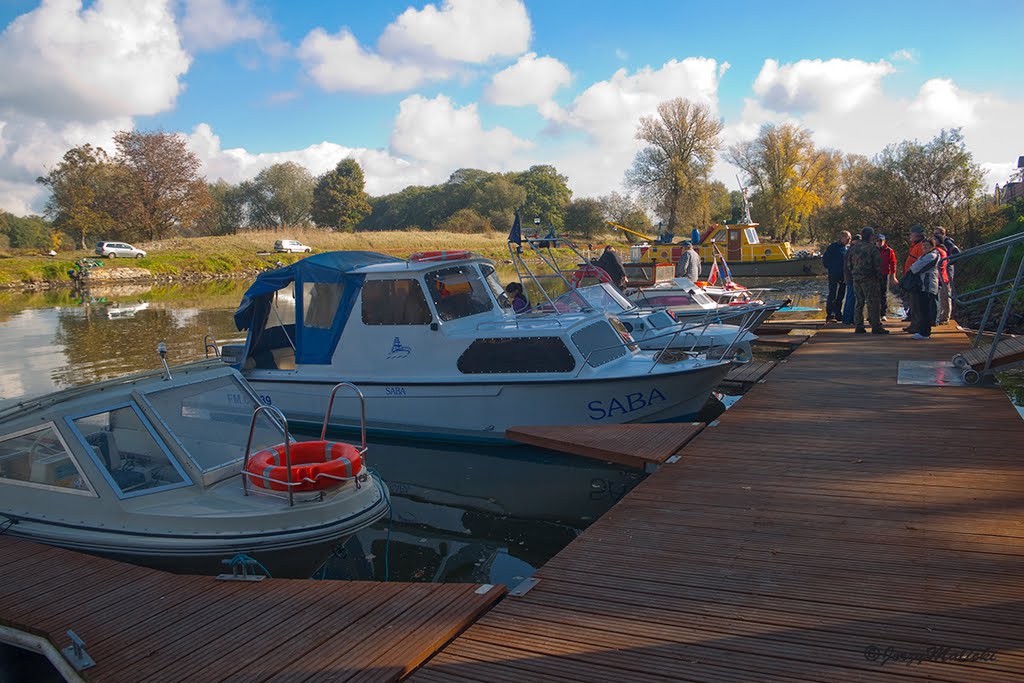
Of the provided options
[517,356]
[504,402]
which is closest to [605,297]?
[517,356]

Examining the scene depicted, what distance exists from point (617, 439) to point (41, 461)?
5.79 m

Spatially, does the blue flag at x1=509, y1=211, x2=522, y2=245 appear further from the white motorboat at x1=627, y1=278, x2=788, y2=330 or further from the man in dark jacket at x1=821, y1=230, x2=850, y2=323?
the man in dark jacket at x1=821, y1=230, x2=850, y2=323

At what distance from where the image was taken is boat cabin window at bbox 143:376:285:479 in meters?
6.88

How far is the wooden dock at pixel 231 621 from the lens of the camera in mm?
4105

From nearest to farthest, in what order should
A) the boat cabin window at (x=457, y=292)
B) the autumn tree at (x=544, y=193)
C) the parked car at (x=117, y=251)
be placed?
1. the boat cabin window at (x=457, y=292)
2. the parked car at (x=117, y=251)
3. the autumn tree at (x=544, y=193)

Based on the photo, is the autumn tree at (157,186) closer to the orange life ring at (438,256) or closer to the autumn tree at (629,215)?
the autumn tree at (629,215)

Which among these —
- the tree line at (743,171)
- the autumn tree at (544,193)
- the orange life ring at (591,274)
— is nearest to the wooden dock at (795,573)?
the orange life ring at (591,274)

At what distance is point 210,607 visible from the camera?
4949mm

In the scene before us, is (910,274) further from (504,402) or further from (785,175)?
(785,175)

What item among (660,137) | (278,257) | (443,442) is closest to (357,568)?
(443,442)

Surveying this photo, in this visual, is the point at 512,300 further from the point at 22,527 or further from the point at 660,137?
the point at 660,137

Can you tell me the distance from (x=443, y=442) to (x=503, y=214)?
71.7 m

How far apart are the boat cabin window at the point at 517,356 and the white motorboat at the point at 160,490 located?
3.34m

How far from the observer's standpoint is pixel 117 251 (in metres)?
49.5
